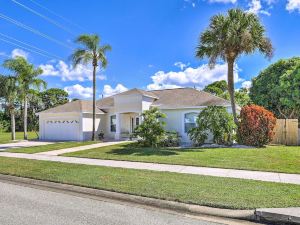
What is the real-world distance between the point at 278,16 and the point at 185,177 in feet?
34.4

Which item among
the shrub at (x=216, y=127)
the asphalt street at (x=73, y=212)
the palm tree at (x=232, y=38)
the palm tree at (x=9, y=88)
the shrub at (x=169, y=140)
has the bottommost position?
the asphalt street at (x=73, y=212)

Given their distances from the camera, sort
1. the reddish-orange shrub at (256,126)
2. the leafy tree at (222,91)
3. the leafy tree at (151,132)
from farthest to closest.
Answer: the leafy tree at (222,91), the leafy tree at (151,132), the reddish-orange shrub at (256,126)

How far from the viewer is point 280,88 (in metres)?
28.3

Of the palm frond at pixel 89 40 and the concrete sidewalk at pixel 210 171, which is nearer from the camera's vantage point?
the concrete sidewalk at pixel 210 171

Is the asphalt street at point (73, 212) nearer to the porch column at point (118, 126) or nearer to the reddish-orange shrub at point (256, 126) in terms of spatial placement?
the reddish-orange shrub at point (256, 126)

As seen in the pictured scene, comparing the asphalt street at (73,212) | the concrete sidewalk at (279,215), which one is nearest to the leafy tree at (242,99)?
the concrete sidewalk at (279,215)

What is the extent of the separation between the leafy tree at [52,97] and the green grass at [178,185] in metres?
46.7

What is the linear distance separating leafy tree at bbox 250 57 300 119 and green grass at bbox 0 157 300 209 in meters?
21.4

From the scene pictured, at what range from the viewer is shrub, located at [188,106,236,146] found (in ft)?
59.1

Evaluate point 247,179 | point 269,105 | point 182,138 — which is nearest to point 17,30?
point 182,138

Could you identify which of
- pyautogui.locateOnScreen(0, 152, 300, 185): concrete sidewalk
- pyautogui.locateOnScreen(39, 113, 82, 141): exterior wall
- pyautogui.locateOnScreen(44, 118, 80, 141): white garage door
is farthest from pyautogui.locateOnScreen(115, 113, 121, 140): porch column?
pyautogui.locateOnScreen(0, 152, 300, 185): concrete sidewalk

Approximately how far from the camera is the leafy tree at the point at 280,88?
26.9m

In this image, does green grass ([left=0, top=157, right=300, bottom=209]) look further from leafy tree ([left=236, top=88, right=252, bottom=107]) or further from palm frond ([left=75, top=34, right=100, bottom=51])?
leafy tree ([left=236, top=88, right=252, bottom=107])

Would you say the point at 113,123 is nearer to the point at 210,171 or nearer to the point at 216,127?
the point at 216,127
